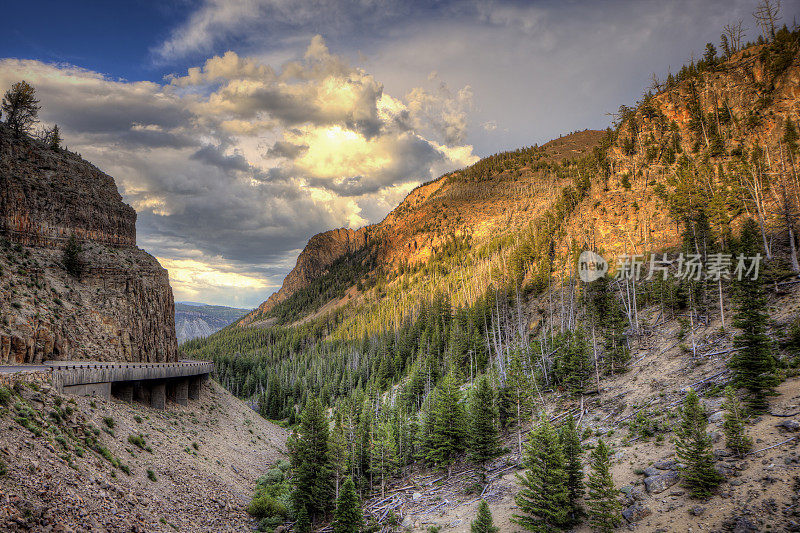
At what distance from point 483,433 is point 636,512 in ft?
48.3

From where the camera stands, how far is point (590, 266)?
58406mm

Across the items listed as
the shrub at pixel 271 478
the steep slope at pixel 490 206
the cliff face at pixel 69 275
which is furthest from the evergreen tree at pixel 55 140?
the steep slope at pixel 490 206

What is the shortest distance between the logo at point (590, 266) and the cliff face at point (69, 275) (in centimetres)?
6314

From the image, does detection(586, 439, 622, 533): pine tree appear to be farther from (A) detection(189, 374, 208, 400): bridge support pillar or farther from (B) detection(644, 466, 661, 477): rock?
(A) detection(189, 374, 208, 400): bridge support pillar

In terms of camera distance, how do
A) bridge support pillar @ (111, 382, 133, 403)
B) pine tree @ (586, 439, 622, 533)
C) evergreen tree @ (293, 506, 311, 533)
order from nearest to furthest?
1. pine tree @ (586, 439, 622, 533)
2. evergreen tree @ (293, 506, 311, 533)
3. bridge support pillar @ (111, 382, 133, 403)

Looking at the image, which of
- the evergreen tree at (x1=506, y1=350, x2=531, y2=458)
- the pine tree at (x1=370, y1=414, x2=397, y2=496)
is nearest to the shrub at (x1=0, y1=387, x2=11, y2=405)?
the pine tree at (x1=370, y1=414, x2=397, y2=496)

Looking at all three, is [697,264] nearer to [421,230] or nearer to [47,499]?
[47,499]

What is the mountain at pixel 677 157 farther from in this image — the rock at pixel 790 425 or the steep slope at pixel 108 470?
the steep slope at pixel 108 470

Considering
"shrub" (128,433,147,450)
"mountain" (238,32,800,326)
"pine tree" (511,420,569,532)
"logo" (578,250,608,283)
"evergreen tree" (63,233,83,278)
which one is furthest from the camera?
"logo" (578,250,608,283)

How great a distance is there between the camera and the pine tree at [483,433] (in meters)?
31.2

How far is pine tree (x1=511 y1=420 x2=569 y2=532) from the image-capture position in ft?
63.2

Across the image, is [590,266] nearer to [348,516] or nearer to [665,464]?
[665,464]

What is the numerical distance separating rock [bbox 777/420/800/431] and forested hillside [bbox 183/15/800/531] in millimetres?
1541

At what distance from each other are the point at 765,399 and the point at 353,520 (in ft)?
83.7
